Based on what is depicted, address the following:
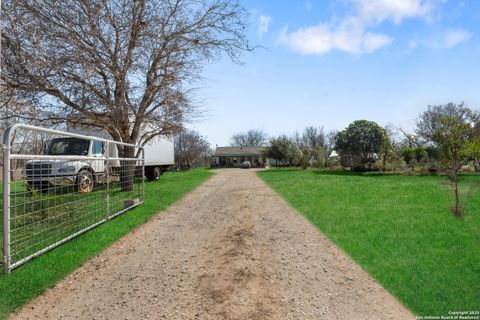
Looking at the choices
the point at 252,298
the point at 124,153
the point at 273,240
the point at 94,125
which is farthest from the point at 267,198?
the point at 252,298

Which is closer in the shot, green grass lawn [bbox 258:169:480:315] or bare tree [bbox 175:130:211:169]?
green grass lawn [bbox 258:169:480:315]

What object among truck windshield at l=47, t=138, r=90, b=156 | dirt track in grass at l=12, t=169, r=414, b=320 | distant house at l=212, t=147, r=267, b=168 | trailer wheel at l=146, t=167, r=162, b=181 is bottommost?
dirt track in grass at l=12, t=169, r=414, b=320

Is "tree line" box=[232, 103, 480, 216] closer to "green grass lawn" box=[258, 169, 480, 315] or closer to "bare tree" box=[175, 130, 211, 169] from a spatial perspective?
"green grass lawn" box=[258, 169, 480, 315]

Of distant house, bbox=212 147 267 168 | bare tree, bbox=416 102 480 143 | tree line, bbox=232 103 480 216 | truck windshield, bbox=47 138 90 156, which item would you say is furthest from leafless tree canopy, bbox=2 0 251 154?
distant house, bbox=212 147 267 168

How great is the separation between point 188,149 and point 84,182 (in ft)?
211

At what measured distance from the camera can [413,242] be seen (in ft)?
22.6

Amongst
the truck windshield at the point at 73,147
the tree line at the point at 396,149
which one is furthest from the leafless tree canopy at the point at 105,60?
the tree line at the point at 396,149

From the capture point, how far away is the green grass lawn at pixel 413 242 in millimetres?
4637

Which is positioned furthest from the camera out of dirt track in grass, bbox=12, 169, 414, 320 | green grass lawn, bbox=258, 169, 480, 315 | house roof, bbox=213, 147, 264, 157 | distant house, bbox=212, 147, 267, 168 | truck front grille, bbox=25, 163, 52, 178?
house roof, bbox=213, 147, 264, 157

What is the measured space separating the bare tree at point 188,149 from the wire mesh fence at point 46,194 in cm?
5924

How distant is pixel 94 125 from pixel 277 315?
14099 millimetres

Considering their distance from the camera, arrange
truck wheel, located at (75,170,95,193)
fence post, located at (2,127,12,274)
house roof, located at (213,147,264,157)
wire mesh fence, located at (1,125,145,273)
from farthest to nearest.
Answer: house roof, located at (213,147,264,157)
truck wheel, located at (75,170,95,193)
wire mesh fence, located at (1,125,145,273)
fence post, located at (2,127,12,274)

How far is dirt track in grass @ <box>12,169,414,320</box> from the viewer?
4.04 metres

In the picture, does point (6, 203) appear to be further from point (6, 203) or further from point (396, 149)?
point (396, 149)
